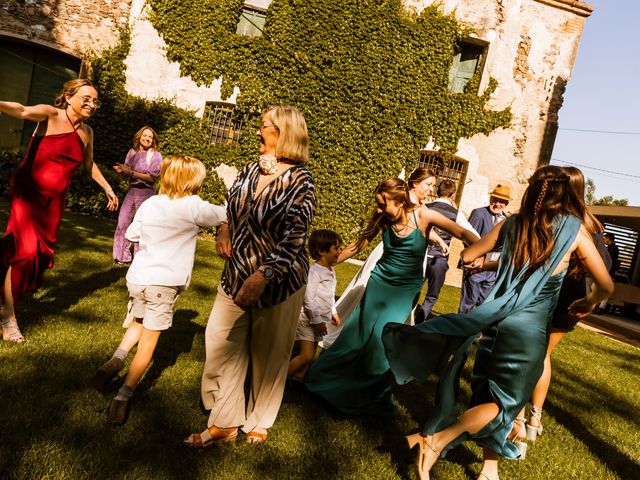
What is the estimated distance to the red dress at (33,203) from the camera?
407cm

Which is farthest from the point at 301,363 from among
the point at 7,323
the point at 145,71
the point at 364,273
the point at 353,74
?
the point at 145,71

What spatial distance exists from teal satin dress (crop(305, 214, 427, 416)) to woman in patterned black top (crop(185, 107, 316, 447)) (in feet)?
3.13

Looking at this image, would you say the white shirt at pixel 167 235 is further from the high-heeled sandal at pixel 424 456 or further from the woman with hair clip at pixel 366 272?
the woman with hair clip at pixel 366 272

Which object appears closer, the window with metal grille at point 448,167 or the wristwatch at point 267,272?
the wristwatch at point 267,272

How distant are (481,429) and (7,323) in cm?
374

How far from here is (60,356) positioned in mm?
3848

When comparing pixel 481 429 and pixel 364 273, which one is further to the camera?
pixel 364 273

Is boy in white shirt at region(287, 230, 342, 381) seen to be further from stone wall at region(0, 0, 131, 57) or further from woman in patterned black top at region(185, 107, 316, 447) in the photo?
stone wall at region(0, 0, 131, 57)

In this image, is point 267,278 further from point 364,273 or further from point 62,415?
point 364,273

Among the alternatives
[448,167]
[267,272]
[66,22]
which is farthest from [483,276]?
[66,22]

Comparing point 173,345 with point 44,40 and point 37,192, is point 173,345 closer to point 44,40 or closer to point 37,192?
point 37,192

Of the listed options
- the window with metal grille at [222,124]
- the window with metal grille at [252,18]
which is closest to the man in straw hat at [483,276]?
the window with metal grille at [222,124]

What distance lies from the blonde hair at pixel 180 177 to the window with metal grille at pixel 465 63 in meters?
12.9

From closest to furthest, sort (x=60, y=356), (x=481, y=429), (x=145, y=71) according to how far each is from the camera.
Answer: (x=481, y=429) → (x=60, y=356) → (x=145, y=71)
